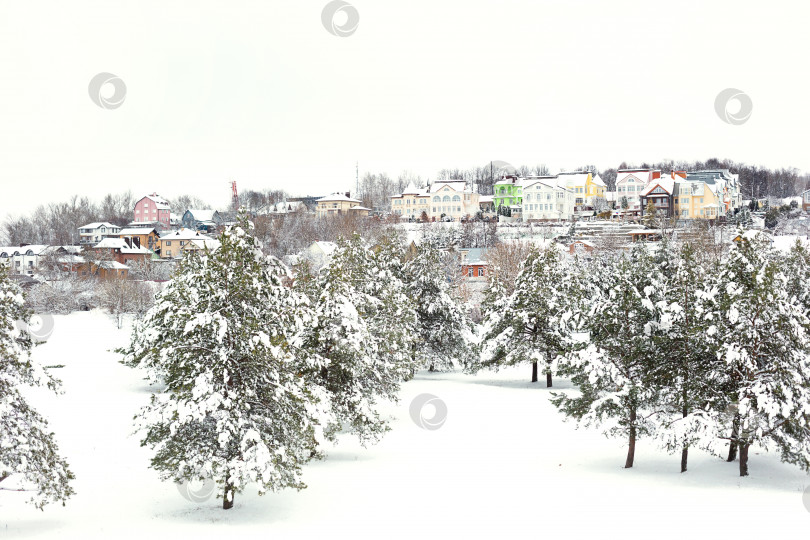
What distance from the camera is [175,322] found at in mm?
16812

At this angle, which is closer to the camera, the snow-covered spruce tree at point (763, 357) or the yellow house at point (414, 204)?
the snow-covered spruce tree at point (763, 357)

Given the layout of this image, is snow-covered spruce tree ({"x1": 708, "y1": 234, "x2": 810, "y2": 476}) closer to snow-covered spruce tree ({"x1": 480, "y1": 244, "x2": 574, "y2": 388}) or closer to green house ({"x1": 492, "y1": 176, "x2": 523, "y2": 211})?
snow-covered spruce tree ({"x1": 480, "y1": 244, "x2": 574, "y2": 388})

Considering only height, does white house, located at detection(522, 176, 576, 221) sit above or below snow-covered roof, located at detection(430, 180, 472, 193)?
below

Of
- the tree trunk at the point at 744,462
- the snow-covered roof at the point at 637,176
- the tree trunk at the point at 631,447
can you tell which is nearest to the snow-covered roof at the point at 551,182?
the snow-covered roof at the point at 637,176

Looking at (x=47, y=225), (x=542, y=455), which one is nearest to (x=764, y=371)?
(x=542, y=455)

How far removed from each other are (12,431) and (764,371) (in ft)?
62.3

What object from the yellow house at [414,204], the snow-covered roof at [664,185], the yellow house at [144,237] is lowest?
the yellow house at [144,237]

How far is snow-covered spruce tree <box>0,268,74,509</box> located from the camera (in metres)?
14.7

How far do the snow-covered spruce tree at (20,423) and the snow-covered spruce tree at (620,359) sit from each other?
14.7 meters

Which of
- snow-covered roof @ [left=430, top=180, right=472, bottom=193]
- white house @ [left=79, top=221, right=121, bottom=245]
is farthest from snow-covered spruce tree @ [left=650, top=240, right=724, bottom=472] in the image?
white house @ [left=79, top=221, right=121, bottom=245]

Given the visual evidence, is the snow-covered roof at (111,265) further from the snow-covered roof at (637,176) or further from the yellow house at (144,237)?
the snow-covered roof at (637,176)

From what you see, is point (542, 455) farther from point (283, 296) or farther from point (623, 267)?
point (283, 296)

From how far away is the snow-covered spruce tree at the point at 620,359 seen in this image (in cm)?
2186

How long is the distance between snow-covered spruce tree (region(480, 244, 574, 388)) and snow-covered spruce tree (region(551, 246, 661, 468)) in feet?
50.9
